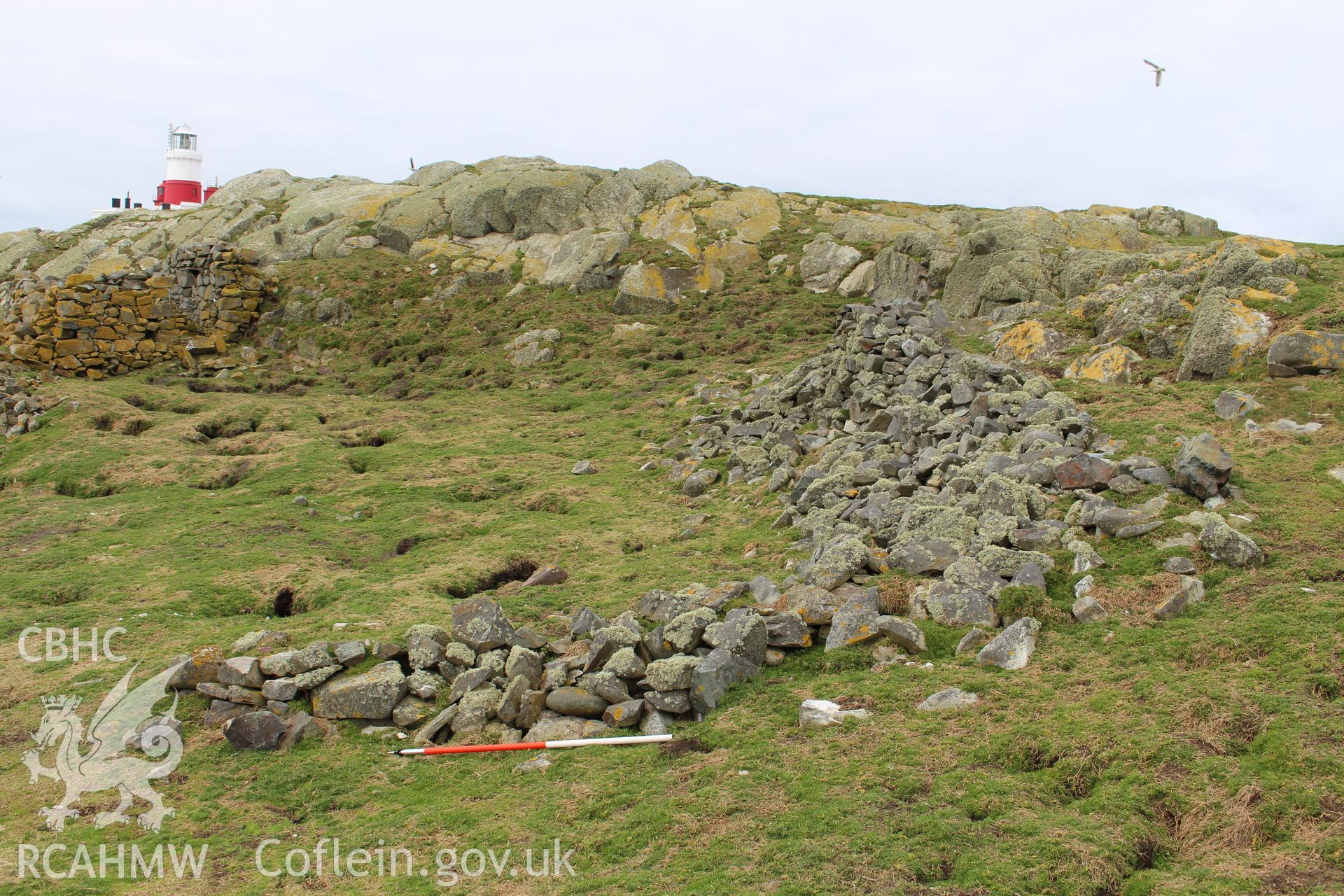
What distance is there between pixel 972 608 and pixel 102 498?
1797 centimetres

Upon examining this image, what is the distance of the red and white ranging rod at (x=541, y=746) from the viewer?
8.09m

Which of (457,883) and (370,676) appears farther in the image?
(370,676)

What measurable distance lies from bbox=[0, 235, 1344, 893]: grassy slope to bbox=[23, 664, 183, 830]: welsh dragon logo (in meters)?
0.18

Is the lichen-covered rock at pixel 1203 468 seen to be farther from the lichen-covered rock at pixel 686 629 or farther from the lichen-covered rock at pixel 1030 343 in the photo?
the lichen-covered rock at pixel 1030 343

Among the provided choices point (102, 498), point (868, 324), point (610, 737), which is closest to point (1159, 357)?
point (868, 324)

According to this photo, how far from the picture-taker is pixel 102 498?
18.3 m

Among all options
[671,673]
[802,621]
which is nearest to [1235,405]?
[802,621]

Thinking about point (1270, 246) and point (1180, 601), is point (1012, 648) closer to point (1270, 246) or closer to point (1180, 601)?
point (1180, 601)

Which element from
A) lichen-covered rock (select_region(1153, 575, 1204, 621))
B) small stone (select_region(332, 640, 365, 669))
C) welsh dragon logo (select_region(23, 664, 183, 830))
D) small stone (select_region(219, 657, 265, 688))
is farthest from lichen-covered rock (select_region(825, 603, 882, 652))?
welsh dragon logo (select_region(23, 664, 183, 830))

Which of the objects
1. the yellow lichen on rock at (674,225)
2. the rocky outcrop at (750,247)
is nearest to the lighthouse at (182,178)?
the rocky outcrop at (750,247)

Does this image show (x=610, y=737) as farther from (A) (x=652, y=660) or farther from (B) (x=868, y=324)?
(B) (x=868, y=324)

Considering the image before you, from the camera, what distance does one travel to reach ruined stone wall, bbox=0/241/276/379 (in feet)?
100

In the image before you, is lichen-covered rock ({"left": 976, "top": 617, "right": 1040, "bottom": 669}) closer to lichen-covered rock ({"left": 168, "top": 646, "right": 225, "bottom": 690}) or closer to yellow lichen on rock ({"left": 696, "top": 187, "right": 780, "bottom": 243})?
lichen-covered rock ({"left": 168, "top": 646, "right": 225, "bottom": 690})

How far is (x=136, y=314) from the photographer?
32.1 meters
